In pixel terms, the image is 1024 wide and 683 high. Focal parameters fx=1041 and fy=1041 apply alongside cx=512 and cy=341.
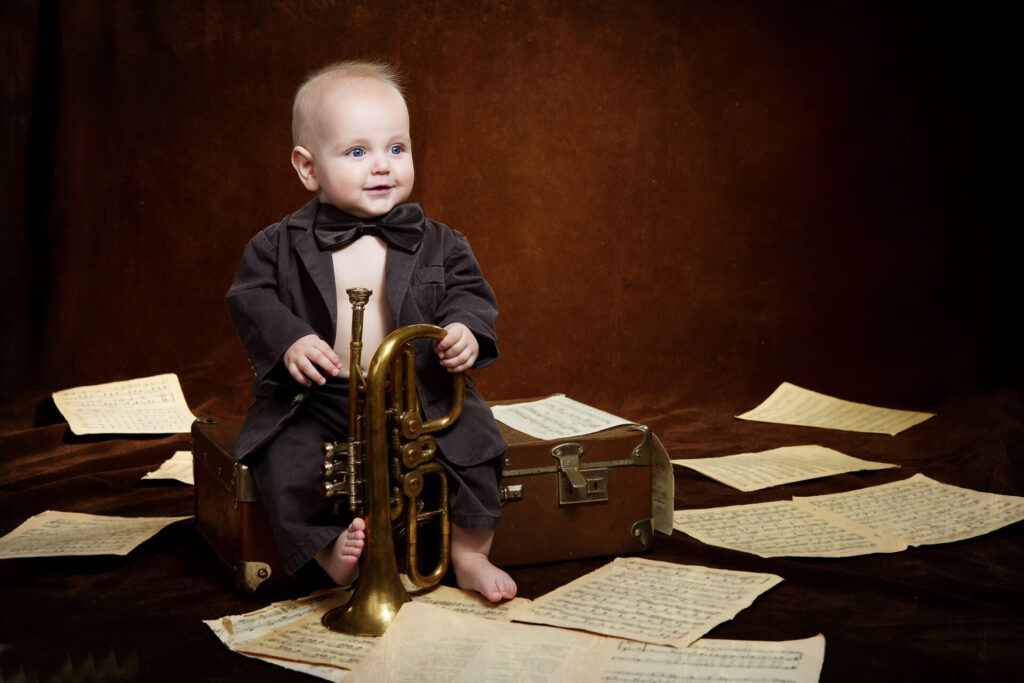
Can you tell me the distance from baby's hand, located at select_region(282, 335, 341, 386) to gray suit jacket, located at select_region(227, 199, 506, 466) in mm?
27

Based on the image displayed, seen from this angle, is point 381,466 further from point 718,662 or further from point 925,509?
point 925,509

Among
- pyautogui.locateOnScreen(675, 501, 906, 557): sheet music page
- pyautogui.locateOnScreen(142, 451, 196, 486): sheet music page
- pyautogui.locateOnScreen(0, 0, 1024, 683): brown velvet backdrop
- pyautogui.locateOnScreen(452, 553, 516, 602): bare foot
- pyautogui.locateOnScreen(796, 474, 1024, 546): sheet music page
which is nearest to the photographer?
pyautogui.locateOnScreen(452, 553, 516, 602): bare foot

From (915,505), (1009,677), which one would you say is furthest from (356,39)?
(1009,677)

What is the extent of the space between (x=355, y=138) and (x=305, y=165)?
0.12 metres

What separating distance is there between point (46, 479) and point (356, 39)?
1.39 meters

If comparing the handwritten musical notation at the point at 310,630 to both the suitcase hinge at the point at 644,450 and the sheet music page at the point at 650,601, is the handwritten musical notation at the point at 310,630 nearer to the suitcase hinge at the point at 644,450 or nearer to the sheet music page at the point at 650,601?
the sheet music page at the point at 650,601

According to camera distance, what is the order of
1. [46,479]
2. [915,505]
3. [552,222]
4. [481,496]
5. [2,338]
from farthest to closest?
[552,222], [2,338], [46,479], [915,505], [481,496]

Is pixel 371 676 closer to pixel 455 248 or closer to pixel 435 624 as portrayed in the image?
pixel 435 624

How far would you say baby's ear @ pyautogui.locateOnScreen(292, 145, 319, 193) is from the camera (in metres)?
1.63

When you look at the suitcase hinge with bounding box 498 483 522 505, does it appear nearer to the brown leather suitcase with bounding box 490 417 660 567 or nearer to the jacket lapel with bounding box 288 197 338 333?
the brown leather suitcase with bounding box 490 417 660 567

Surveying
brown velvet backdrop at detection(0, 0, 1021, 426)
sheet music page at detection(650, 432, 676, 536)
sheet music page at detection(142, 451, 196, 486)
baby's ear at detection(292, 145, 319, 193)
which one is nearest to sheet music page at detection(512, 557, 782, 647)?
sheet music page at detection(650, 432, 676, 536)

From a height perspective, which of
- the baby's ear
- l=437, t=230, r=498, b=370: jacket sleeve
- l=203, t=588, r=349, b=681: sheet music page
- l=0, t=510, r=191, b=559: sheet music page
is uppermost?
the baby's ear

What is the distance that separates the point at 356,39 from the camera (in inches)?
111

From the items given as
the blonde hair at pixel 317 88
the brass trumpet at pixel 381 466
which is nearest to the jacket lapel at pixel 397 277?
the brass trumpet at pixel 381 466
